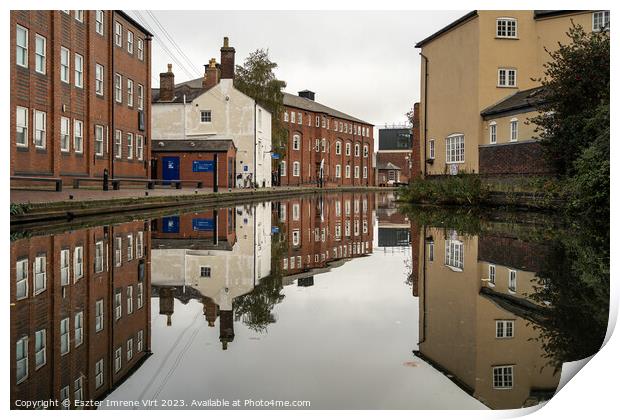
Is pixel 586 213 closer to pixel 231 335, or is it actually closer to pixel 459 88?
pixel 231 335

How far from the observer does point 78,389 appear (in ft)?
11.1

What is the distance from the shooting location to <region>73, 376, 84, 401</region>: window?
3.27m

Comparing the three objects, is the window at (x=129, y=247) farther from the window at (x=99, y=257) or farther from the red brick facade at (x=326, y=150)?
the red brick facade at (x=326, y=150)

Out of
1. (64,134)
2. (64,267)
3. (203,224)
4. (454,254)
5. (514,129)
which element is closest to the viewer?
(64,267)

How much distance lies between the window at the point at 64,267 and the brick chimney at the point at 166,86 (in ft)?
127

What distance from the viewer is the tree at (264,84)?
54344mm


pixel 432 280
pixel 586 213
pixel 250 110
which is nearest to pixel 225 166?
pixel 250 110

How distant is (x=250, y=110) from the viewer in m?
45.0

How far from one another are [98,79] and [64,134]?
5.00 m

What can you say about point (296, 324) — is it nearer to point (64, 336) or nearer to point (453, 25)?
point (64, 336)

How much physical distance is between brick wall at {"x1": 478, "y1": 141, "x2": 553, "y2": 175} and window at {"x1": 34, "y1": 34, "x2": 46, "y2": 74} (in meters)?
19.9

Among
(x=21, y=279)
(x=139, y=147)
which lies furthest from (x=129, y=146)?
(x=21, y=279)

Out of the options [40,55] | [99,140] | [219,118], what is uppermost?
[219,118]

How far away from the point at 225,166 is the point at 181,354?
37.8 metres
